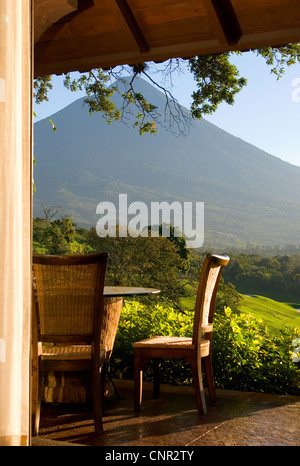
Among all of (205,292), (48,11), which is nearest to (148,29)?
(48,11)

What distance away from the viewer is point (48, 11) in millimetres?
3785

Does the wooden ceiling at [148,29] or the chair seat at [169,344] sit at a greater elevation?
the wooden ceiling at [148,29]

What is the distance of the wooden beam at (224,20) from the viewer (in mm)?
3814

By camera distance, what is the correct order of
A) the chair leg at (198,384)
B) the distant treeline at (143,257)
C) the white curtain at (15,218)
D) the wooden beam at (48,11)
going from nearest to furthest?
the white curtain at (15,218) < the chair leg at (198,384) < the wooden beam at (48,11) < the distant treeline at (143,257)

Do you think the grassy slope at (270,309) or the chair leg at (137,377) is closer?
the chair leg at (137,377)

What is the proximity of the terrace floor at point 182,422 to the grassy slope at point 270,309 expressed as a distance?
3066mm

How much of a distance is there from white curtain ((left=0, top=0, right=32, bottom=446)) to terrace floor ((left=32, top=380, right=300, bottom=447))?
4.10ft

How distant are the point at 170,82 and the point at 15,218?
18.4 ft

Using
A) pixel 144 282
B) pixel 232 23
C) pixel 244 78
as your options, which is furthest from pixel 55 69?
pixel 144 282

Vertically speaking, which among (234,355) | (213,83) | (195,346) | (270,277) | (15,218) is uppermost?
(213,83)

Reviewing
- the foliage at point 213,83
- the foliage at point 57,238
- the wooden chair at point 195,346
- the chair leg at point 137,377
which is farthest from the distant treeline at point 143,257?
the chair leg at point 137,377

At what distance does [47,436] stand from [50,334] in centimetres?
56

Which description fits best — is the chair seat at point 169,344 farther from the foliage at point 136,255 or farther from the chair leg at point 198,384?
the foliage at point 136,255

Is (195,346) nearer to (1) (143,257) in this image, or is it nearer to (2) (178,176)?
(1) (143,257)
